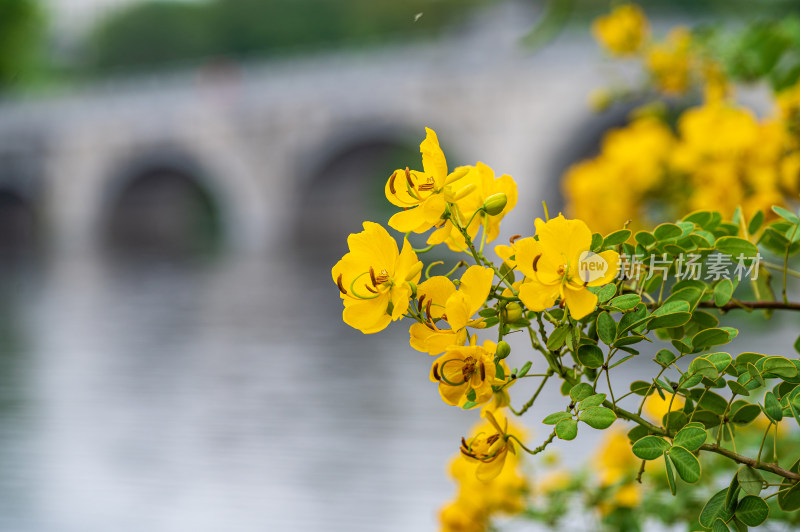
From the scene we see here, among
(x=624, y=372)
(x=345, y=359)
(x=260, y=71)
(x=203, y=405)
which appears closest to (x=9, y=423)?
(x=203, y=405)

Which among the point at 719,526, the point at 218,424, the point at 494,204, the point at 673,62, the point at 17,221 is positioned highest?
the point at 17,221

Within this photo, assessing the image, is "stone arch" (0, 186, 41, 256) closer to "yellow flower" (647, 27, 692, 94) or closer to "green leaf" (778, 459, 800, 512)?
"yellow flower" (647, 27, 692, 94)

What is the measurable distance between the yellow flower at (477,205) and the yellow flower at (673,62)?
114cm

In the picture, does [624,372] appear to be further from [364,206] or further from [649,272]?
[364,206]

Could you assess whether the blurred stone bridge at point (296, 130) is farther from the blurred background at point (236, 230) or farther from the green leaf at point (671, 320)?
the green leaf at point (671, 320)

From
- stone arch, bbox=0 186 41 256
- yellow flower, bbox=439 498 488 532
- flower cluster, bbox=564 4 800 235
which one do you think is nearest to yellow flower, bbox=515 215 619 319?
yellow flower, bbox=439 498 488 532

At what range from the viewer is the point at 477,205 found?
0.68 m

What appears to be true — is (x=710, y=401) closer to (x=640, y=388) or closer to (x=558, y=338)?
(x=640, y=388)

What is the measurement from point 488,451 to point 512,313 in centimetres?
11

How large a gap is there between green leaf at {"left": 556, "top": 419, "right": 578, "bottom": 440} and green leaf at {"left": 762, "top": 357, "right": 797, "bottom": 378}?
15cm

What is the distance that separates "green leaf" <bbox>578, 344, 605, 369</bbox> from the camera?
0.65m

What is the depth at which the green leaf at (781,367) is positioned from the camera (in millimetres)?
646

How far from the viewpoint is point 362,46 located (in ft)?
88.7

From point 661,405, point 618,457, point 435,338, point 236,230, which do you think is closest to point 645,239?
Result: point 435,338
